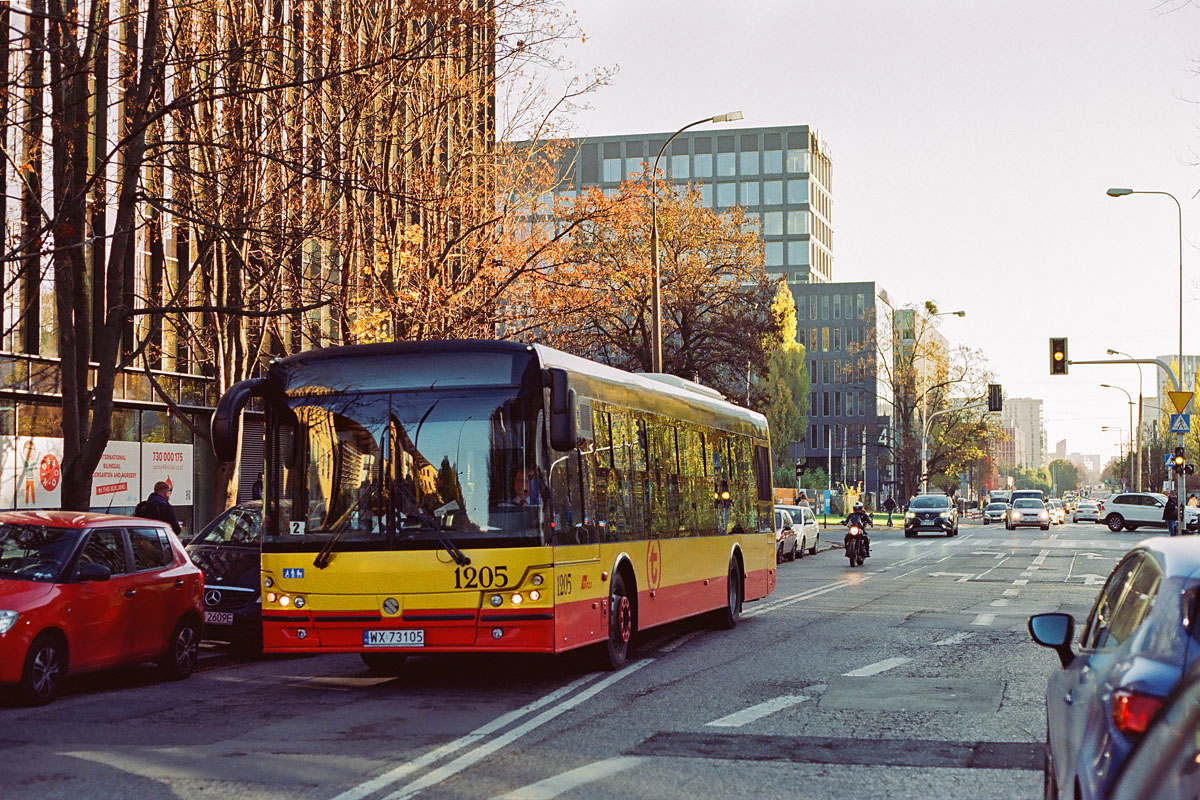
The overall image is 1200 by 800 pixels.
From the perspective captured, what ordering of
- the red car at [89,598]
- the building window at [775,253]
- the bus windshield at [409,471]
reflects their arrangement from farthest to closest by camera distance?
the building window at [775,253] → the bus windshield at [409,471] → the red car at [89,598]

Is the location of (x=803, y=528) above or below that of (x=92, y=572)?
below

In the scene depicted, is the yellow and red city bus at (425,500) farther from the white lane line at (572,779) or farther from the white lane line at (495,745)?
A: the white lane line at (572,779)

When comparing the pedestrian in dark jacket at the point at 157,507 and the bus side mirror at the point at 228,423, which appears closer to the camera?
the bus side mirror at the point at 228,423

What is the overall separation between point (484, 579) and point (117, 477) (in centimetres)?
2154


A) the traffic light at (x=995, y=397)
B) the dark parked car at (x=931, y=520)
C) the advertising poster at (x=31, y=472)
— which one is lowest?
the dark parked car at (x=931, y=520)

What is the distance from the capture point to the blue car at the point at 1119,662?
441 centimetres

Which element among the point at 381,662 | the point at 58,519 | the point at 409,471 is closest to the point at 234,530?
the point at 381,662

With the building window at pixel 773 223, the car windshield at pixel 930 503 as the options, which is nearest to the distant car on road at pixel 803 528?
the car windshield at pixel 930 503

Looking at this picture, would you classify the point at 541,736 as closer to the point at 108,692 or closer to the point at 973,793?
the point at 973,793

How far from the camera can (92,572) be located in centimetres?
1271

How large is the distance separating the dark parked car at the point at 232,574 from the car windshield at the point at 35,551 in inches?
109

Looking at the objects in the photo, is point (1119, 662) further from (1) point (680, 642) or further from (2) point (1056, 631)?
(1) point (680, 642)

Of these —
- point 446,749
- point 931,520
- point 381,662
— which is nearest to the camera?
point 446,749

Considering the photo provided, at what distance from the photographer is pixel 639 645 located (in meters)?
17.0
